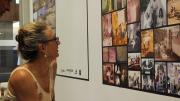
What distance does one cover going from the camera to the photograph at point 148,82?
208 centimetres

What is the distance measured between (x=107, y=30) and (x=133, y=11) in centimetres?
40

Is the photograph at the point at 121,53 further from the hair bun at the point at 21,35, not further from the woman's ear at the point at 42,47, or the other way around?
the hair bun at the point at 21,35

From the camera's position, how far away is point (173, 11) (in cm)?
188

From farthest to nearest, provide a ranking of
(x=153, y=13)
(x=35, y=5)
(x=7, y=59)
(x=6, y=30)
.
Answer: (x=6, y=30) < (x=7, y=59) < (x=35, y=5) < (x=153, y=13)

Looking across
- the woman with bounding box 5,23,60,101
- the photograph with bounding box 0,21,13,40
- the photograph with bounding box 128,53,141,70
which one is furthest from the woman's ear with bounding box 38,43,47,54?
the photograph with bounding box 0,21,13,40

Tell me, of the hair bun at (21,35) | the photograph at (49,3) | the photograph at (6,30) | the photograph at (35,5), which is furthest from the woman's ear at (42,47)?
the photograph at (6,30)

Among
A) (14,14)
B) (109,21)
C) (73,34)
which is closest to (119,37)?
(109,21)

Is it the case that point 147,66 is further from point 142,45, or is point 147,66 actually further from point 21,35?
point 21,35

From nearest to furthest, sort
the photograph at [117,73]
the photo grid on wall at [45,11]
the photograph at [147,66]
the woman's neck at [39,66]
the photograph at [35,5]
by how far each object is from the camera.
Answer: the woman's neck at [39,66] → the photograph at [147,66] → the photograph at [117,73] → the photo grid on wall at [45,11] → the photograph at [35,5]

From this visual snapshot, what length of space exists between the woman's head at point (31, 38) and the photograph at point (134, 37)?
1.92ft

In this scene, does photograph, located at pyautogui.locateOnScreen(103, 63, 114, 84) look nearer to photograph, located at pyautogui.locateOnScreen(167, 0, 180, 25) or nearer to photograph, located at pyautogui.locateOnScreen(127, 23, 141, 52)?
photograph, located at pyautogui.locateOnScreen(127, 23, 141, 52)

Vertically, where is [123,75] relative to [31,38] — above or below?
below

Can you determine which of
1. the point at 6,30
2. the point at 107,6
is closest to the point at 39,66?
the point at 107,6

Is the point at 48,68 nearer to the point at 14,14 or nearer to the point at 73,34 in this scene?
the point at 73,34
